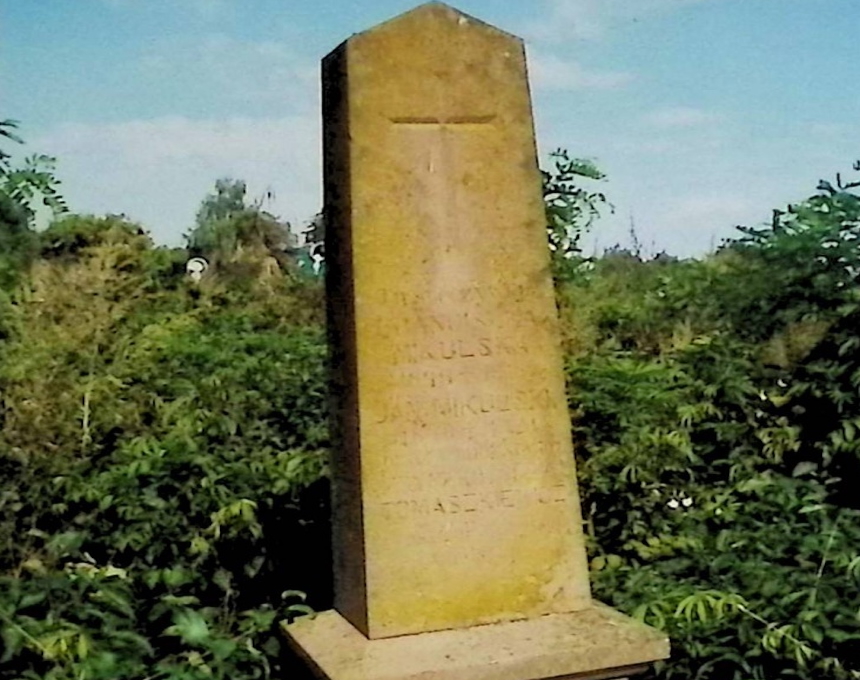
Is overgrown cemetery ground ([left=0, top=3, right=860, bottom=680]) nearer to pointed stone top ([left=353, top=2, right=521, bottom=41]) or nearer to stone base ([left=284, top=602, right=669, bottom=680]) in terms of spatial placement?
stone base ([left=284, top=602, right=669, bottom=680])

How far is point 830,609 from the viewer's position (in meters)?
3.45

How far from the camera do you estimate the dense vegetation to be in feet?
11.1

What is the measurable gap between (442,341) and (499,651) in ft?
2.34

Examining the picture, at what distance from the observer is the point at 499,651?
2914 millimetres

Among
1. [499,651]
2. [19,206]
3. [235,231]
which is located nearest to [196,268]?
[235,231]

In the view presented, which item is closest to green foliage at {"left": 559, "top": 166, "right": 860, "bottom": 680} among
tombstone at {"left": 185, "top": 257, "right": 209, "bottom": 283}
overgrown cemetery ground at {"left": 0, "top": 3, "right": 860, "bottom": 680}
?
overgrown cemetery ground at {"left": 0, "top": 3, "right": 860, "bottom": 680}

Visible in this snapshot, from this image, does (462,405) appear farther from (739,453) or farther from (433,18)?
(739,453)

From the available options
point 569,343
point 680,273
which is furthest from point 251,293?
point 569,343

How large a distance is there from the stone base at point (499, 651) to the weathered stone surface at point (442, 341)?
0.04 meters

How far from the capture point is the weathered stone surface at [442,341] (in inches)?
118

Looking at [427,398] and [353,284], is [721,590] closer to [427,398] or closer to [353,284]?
[427,398]

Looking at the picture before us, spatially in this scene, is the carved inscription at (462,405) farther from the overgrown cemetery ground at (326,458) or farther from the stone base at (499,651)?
the stone base at (499,651)

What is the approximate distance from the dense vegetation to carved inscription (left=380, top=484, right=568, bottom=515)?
23.3 inches

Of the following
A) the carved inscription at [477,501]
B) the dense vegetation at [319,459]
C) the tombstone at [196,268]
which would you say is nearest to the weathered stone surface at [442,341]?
the carved inscription at [477,501]
